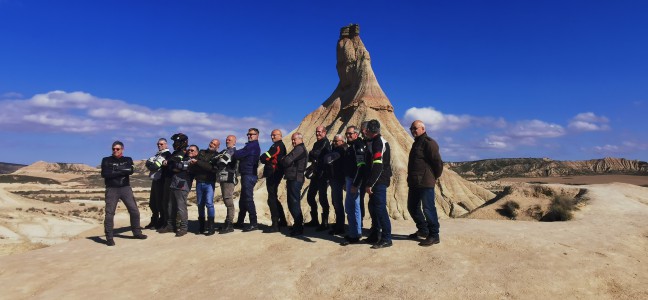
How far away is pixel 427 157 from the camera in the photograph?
6371mm

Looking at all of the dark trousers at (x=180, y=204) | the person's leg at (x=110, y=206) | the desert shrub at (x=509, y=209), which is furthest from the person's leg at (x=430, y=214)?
the desert shrub at (x=509, y=209)

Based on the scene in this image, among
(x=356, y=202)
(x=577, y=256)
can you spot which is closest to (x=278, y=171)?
(x=356, y=202)

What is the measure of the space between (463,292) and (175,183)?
623cm

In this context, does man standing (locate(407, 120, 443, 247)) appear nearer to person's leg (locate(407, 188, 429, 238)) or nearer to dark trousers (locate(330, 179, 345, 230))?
person's leg (locate(407, 188, 429, 238))

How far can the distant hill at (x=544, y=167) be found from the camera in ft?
266

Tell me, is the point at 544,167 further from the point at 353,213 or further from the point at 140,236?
the point at 140,236

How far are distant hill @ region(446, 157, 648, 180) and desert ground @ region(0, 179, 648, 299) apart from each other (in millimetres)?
78208

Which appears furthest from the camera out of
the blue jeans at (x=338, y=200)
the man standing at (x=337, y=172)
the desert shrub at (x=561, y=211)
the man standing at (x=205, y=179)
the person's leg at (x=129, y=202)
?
the desert shrub at (x=561, y=211)

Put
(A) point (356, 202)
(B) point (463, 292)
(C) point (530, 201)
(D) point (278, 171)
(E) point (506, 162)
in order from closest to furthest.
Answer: (B) point (463, 292)
(A) point (356, 202)
(D) point (278, 171)
(C) point (530, 201)
(E) point (506, 162)

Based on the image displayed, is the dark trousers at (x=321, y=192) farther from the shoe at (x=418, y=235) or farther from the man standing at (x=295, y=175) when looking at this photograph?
the shoe at (x=418, y=235)

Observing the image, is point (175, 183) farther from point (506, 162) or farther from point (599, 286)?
point (506, 162)

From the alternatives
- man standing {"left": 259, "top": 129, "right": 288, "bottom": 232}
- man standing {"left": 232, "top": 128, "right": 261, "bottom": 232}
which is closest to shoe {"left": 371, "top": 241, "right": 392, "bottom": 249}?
man standing {"left": 259, "top": 129, "right": 288, "bottom": 232}

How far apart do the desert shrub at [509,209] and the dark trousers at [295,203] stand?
286 inches

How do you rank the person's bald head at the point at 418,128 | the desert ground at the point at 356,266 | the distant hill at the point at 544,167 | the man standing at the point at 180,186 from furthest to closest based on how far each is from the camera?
the distant hill at the point at 544,167
the man standing at the point at 180,186
the person's bald head at the point at 418,128
the desert ground at the point at 356,266
